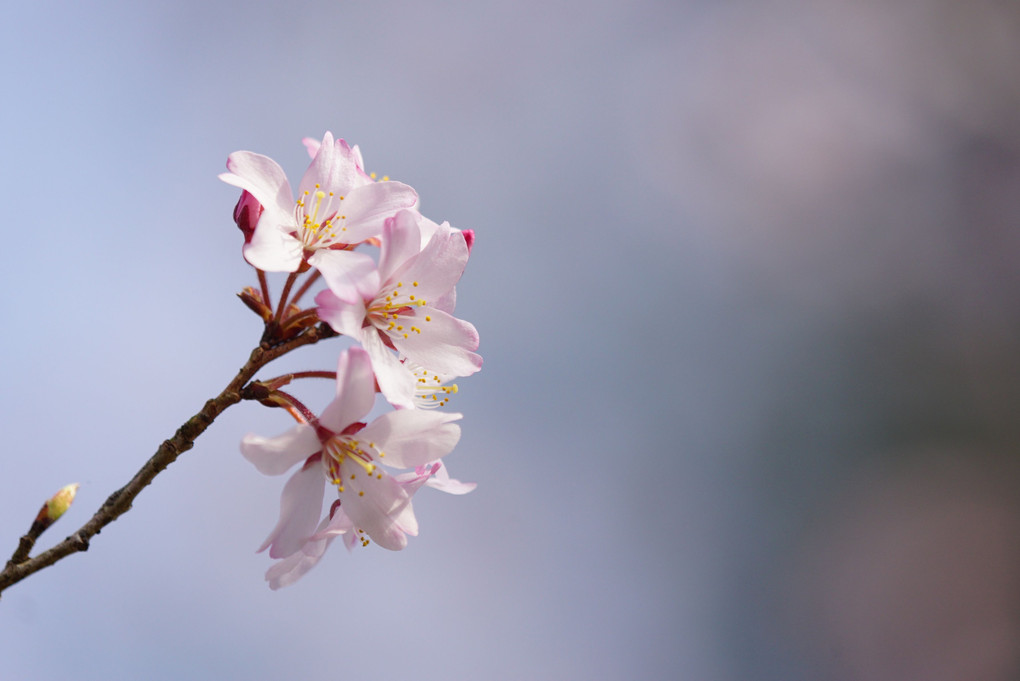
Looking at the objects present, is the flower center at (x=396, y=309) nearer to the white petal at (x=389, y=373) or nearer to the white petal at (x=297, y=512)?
the white petal at (x=389, y=373)

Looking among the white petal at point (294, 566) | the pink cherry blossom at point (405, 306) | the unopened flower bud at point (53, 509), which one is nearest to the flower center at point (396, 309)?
the pink cherry blossom at point (405, 306)

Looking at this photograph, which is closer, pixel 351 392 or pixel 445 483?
pixel 351 392

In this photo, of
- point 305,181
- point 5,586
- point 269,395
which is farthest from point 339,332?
point 5,586

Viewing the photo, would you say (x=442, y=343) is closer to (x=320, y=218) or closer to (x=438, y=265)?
(x=438, y=265)

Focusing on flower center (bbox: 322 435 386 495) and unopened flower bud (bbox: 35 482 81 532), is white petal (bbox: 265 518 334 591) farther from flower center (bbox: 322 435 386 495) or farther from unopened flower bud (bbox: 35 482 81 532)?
unopened flower bud (bbox: 35 482 81 532)

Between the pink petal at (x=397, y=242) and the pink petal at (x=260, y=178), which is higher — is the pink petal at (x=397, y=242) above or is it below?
below

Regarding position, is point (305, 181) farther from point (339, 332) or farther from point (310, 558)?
point (310, 558)

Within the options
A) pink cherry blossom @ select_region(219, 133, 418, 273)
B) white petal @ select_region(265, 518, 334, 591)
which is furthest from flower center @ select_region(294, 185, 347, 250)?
white petal @ select_region(265, 518, 334, 591)

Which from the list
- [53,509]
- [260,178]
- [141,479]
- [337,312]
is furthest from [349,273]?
[53,509]
